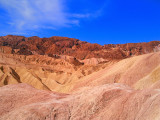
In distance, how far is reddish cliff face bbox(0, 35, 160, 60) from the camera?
195 ft

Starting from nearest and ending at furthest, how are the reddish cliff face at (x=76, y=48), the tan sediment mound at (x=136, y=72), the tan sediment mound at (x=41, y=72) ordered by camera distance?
the tan sediment mound at (x=136, y=72)
the tan sediment mound at (x=41, y=72)
the reddish cliff face at (x=76, y=48)

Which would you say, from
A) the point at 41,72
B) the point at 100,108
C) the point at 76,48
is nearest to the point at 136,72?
the point at 100,108

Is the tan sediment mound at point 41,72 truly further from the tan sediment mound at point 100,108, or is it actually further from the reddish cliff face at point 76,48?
the tan sediment mound at point 100,108

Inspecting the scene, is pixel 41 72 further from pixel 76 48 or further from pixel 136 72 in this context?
pixel 76 48

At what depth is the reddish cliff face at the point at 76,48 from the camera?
195 ft

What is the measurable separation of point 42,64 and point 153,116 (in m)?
43.0

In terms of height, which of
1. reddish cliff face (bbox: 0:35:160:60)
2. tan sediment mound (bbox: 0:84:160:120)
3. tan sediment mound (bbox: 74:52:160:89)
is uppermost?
reddish cliff face (bbox: 0:35:160:60)

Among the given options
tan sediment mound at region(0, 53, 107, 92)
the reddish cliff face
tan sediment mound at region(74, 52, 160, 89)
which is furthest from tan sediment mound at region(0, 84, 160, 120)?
the reddish cliff face

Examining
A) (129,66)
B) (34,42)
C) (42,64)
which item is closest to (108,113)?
(129,66)

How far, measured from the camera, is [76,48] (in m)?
69.8

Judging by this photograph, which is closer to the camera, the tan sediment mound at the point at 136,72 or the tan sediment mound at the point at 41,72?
the tan sediment mound at the point at 136,72

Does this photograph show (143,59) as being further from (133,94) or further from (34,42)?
(34,42)

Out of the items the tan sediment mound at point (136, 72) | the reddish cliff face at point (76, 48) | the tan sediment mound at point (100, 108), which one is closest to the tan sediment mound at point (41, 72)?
the tan sediment mound at point (136, 72)

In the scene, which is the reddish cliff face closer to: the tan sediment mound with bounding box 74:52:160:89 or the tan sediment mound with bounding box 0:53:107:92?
the tan sediment mound with bounding box 0:53:107:92
